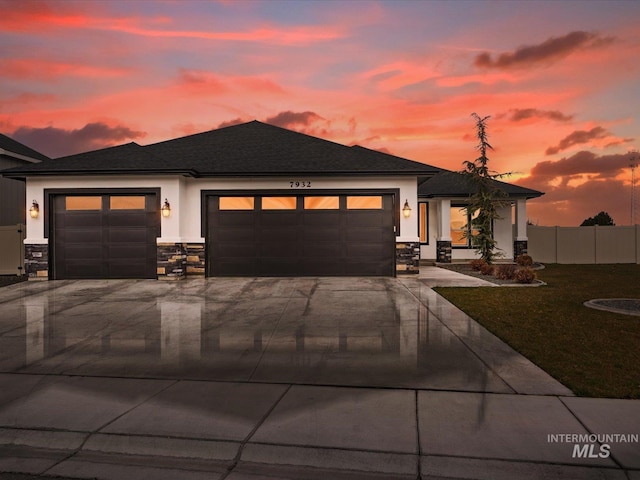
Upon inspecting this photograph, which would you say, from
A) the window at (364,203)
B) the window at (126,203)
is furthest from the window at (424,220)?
the window at (126,203)

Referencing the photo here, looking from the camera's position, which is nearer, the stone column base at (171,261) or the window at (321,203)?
the stone column base at (171,261)

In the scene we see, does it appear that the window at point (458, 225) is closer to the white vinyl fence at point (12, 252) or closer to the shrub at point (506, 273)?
the shrub at point (506, 273)

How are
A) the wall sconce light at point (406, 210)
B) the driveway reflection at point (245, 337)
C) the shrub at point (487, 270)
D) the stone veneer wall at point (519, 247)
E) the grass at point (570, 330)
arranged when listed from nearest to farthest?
the grass at point (570, 330)
the driveway reflection at point (245, 337)
the wall sconce light at point (406, 210)
the shrub at point (487, 270)
the stone veneer wall at point (519, 247)

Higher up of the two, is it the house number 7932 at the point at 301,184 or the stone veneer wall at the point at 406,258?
the house number 7932 at the point at 301,184

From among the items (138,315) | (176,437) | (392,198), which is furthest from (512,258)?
(176,437)

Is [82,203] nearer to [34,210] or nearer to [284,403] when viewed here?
[34,210]

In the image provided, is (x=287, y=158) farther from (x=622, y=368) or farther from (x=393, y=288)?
(x=622, y=368)

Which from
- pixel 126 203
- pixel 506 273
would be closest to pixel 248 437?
pixel 126 203

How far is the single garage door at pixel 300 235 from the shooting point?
1547 centimetres

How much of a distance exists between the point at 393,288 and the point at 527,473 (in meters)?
9.61

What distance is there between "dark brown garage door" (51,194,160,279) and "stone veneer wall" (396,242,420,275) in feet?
31.1

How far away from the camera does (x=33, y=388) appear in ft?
15.8

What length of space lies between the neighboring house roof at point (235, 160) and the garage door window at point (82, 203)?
1080mm

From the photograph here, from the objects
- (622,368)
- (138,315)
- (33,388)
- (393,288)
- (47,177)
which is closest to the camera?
(33,388)
